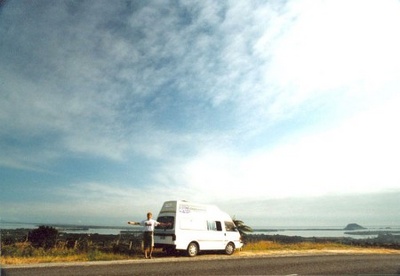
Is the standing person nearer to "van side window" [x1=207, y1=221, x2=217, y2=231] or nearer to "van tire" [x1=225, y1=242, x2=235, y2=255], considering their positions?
"van side window" [x1=207, y1=221, x2=217, y2=231]

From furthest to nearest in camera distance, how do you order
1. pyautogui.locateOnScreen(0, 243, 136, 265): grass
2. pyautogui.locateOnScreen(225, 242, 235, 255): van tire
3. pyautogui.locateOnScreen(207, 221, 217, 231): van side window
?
pyautogui.locateOnScreen(225, 242, 235, 255): van tire → pyautogui.locateOnScreen(207, 221, 217, 231): van side window → pyautogui.locateOnScreen(0, 243, 136, 265): grass

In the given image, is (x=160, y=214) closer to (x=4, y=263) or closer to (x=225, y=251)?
(x=225, y=251)

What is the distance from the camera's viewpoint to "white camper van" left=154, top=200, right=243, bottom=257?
1545 centimetres

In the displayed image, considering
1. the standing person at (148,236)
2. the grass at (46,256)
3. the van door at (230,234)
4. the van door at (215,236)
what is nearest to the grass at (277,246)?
the van door at (230,234)

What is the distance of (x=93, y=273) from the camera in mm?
9727

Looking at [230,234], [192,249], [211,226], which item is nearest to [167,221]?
[192,249]

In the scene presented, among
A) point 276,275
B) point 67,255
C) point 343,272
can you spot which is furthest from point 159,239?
point 343,272

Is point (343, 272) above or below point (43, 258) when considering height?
below

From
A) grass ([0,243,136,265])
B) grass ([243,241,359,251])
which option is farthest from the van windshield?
grass ([243,241,359,251])

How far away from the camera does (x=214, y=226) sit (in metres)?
17.5

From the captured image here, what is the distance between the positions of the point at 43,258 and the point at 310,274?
10.9m

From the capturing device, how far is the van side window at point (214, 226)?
17.2 meters

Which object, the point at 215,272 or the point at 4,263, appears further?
the point at 4,263

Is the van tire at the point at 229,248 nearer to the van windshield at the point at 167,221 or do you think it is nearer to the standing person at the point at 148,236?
the van windshield at the point at 167,221
